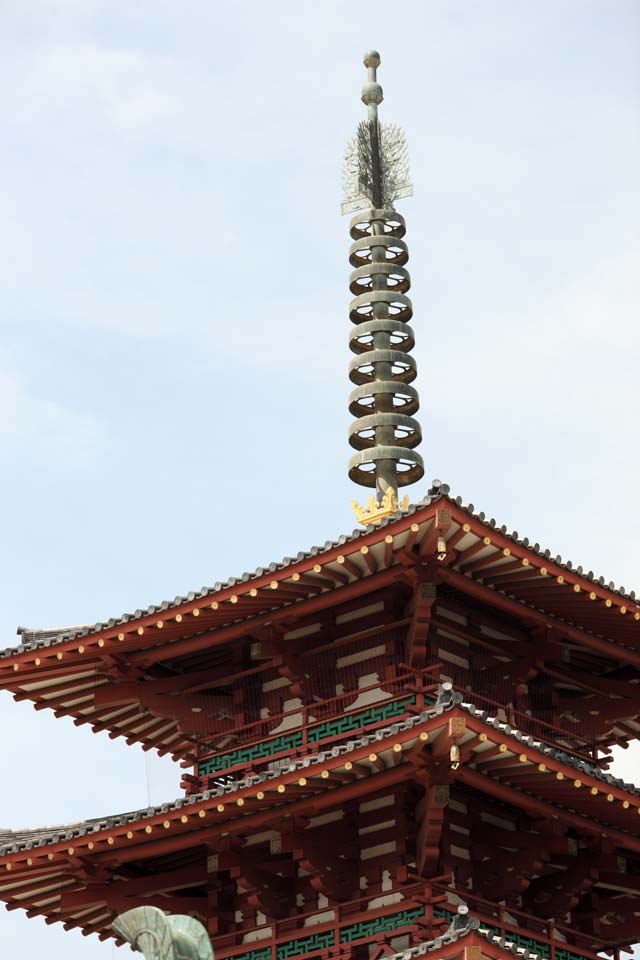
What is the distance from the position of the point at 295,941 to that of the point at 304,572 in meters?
5.43

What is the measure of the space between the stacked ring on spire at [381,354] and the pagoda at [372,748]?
2.19 metres

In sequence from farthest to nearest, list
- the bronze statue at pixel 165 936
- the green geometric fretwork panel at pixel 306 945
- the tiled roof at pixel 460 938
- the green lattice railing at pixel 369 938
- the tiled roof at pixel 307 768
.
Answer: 1. the green geometric fretwork panel at pixel 306 945
2. the green lattice railing at pixel 369 938
3. the tiled roof at pixel 307 768
4. the tiled roof at pixel 460 938
5. the bronze statue at pixel 165 936

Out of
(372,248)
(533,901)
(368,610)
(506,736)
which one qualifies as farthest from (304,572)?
(372,248)

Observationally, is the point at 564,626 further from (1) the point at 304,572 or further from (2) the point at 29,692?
(2) the point at 29,692

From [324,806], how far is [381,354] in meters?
10.3

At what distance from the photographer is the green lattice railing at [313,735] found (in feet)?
114

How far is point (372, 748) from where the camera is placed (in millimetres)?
33312

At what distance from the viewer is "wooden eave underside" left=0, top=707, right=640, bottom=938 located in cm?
3334

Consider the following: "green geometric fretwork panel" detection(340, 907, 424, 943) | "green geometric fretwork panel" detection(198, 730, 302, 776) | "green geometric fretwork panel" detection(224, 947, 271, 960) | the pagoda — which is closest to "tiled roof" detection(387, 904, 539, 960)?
the pagoda

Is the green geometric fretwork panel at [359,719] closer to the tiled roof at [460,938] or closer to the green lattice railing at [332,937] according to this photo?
the green lattice railing at [332,937]

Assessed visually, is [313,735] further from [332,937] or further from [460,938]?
[460,938]

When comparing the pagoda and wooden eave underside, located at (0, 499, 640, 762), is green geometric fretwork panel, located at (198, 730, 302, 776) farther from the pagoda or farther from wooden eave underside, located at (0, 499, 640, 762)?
wooden eave underside, located at (0, 499, 640, 762)

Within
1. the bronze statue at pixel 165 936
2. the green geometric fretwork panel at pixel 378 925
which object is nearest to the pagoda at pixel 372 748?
the green geometric fretwork panel at pixel 378 925

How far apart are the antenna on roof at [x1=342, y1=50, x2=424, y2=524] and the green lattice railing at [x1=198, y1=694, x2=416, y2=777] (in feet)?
15.5
